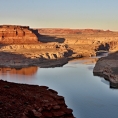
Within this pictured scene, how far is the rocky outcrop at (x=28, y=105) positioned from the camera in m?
10.0

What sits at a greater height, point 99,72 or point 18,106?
point 18,106

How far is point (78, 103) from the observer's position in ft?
63.7

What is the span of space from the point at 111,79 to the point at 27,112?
66.5 ft

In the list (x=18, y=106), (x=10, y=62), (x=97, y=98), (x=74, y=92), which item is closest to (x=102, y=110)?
(x=97, y=98)

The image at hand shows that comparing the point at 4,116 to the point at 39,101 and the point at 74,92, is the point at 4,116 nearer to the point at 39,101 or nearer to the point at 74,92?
the point at 39,101

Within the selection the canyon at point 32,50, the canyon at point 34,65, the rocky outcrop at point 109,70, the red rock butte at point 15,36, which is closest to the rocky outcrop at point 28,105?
the canyon at point 34,65

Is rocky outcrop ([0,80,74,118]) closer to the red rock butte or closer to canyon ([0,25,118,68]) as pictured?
canyon ([0,25,118,68])

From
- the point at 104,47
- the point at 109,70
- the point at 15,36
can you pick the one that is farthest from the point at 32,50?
the point at 104,47

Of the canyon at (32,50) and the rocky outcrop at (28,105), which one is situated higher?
the rocky outcrop at (28,105)

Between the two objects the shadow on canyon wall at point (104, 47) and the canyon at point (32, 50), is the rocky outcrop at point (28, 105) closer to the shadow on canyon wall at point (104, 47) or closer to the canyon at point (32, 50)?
the canyon at point (32, 50)

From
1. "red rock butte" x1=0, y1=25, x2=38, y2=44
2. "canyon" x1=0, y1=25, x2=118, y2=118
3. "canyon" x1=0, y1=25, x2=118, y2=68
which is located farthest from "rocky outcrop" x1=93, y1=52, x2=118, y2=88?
"red rock butte" x1=0, y1=25, x2=38, y2=44

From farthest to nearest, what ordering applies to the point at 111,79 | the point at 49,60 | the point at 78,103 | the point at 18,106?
the point at 49,60 → the point at 111,79 → the point at 78,103 → the point at 18,106

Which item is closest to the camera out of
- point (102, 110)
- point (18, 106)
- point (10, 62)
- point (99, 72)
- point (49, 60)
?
point (18, 106)

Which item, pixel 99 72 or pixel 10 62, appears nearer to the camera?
pixel 99 72
